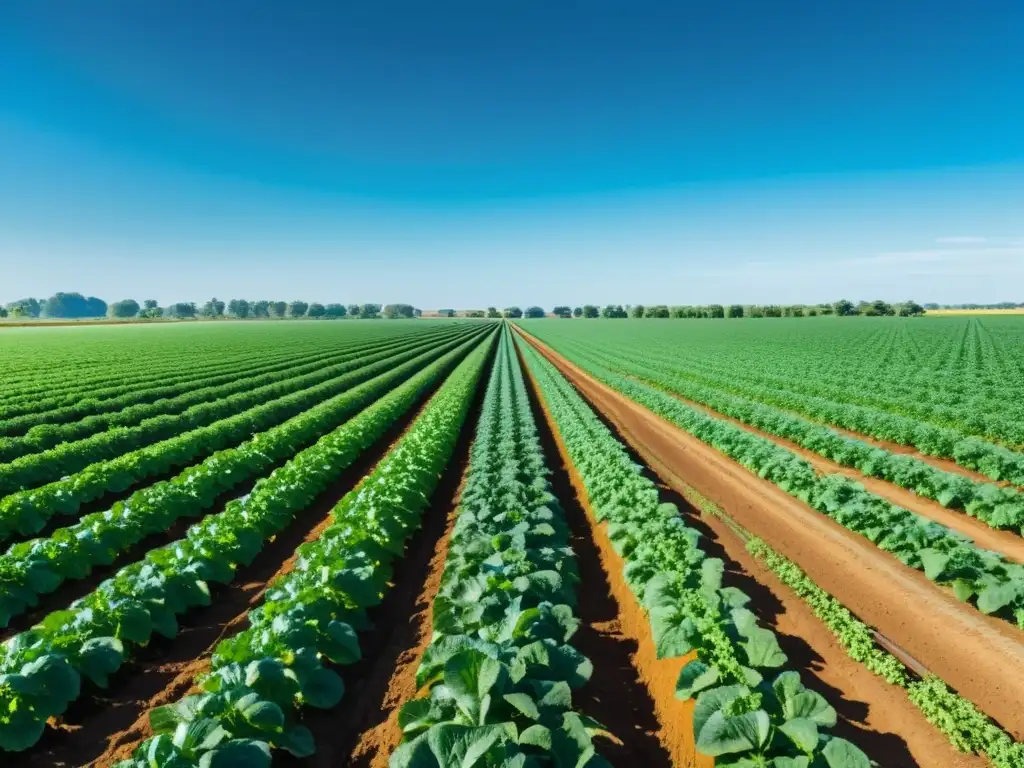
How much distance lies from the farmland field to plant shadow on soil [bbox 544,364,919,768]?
0.03m

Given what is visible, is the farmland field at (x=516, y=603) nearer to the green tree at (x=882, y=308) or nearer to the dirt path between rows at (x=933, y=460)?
the dirt path between rows at (x=933, y=460)

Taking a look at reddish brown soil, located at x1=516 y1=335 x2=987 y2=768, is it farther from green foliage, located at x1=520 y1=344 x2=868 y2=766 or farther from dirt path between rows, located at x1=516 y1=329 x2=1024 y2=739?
dirt path between rows, located at x1=516 y1=329 x2=1024 y2=739

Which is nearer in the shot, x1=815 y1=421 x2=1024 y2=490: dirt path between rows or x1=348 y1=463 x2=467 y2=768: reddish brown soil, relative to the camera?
x1=348 y1=463 x2=467 y2=768: reddish brown soil

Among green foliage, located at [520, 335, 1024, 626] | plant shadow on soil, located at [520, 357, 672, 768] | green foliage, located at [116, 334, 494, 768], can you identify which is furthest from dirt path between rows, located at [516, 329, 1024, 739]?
green foliage, located at [116, 334, 494, 768]

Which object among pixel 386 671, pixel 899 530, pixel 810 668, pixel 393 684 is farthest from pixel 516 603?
pixel 899 530

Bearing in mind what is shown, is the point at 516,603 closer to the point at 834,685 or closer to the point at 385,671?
the point at 385,671

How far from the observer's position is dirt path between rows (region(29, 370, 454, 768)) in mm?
4953

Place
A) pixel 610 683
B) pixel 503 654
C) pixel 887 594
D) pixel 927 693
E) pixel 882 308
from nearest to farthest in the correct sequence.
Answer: pixel 503 654, pixel 927 693, pixel 610 683, pixel 887 594, pixel 882 308

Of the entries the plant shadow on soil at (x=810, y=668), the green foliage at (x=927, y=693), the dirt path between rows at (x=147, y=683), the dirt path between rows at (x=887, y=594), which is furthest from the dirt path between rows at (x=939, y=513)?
the dirt path between rows at (x=147, y=683)

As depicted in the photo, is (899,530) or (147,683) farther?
(899,530)

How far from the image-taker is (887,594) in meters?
7.80

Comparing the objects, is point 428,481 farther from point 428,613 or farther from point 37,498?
point 37,498

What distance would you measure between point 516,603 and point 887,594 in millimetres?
6496

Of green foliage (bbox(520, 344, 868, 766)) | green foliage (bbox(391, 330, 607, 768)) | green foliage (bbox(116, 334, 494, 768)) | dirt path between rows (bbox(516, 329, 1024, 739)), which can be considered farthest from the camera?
dirt path between rows (bbox(516, 329, 1024, 739))
